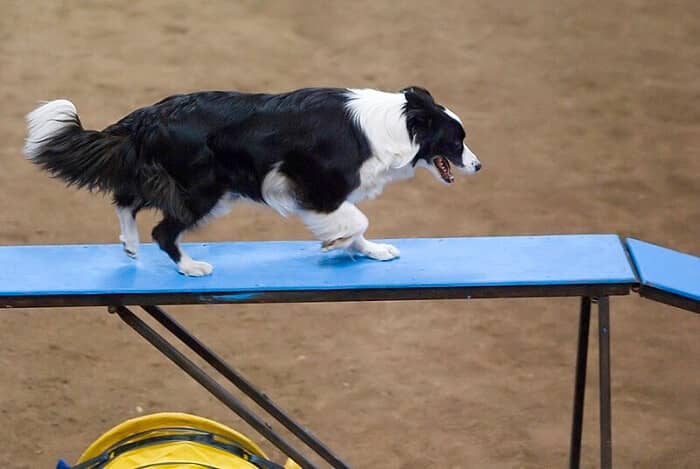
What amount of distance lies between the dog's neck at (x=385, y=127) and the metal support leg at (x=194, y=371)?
2.24 feet

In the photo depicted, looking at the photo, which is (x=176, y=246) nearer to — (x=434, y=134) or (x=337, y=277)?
(x=337, y=277)

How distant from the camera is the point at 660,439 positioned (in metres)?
3.71

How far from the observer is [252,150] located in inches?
104

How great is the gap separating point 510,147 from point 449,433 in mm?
1950

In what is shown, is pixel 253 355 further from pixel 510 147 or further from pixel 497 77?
pixel 497 77

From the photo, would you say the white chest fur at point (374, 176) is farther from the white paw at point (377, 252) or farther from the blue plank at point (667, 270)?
the blue plank at point (667, 270)

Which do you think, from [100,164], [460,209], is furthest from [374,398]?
[100,164]

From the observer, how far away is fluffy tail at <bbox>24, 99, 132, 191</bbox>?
2676 mm

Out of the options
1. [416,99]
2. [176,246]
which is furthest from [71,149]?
[416,99]

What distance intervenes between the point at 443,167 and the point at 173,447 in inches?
38.2

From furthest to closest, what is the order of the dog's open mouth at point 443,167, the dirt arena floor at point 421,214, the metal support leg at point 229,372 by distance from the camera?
the dirt arena floor at point 421,214 < the metal support leg at point 229,372 < the dog's open mouth at point 443,167

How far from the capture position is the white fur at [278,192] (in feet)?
8.79

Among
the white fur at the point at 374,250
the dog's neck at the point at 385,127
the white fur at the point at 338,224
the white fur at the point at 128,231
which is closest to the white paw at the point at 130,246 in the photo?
the white fur at the point at 128,231

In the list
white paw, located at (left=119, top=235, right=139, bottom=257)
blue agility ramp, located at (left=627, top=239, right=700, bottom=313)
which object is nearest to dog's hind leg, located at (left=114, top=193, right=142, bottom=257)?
white paw, located at (left=119, top=235, right=139, bottom=257)
